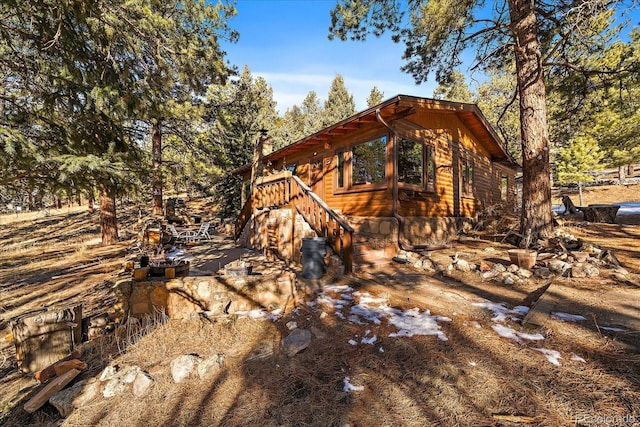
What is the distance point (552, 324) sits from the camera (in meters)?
3.34

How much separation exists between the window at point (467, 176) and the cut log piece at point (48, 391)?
39.9 feet

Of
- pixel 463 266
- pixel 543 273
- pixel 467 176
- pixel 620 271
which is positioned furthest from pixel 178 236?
pixel 620 271

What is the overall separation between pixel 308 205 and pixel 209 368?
15.0 ft

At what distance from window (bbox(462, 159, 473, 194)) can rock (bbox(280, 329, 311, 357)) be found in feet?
33.4

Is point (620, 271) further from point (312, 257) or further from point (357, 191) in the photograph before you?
point (357, 191)

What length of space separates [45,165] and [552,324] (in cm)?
660


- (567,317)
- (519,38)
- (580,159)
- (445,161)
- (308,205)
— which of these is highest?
(519,38)

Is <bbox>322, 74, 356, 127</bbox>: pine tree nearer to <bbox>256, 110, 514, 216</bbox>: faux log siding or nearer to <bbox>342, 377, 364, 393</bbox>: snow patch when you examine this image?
<bbox>256, 110, 514, 216</bbox>: faux log siding

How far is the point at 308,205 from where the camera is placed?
7.10 m

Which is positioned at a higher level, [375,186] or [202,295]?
[375,186]

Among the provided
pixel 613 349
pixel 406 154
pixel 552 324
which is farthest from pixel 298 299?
pixel 406 154

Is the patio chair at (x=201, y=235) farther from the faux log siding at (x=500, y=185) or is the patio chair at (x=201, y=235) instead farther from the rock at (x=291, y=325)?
the faux log siding at (x=500, y=185)

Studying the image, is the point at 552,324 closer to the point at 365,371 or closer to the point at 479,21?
the point at 365,371

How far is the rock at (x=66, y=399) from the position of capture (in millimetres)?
2746
